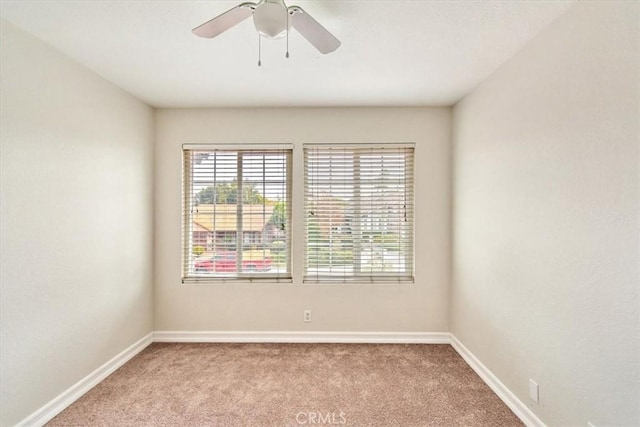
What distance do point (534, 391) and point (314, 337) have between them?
190 centimetres

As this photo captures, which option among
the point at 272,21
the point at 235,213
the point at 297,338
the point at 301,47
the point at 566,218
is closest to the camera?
the point at 272,21

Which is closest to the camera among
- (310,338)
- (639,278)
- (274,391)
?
(639,278)

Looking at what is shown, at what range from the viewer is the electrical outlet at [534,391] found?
6.11 ft

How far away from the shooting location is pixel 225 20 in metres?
1.46

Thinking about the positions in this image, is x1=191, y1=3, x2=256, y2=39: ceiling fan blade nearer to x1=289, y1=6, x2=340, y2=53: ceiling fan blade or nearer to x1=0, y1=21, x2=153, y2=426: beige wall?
x1=289, y1=6, x2=340, y2=53: ceiling fan blade

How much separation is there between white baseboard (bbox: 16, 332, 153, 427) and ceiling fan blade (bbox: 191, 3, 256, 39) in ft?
8.23

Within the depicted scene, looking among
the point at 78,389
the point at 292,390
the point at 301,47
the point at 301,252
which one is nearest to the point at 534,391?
the point at 292,390

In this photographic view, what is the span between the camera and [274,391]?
89.9 inches

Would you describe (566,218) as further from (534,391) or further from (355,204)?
(355,204)

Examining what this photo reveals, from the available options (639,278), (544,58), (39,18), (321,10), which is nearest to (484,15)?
(544,58)

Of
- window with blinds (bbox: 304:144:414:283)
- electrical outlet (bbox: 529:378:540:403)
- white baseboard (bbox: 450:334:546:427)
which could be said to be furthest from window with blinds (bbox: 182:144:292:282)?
electrical outlet (bbox: 529:378:540:403)

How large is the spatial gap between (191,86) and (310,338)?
2683 mm

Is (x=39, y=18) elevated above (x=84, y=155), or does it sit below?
above

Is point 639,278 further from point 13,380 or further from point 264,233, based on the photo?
point 13,380
